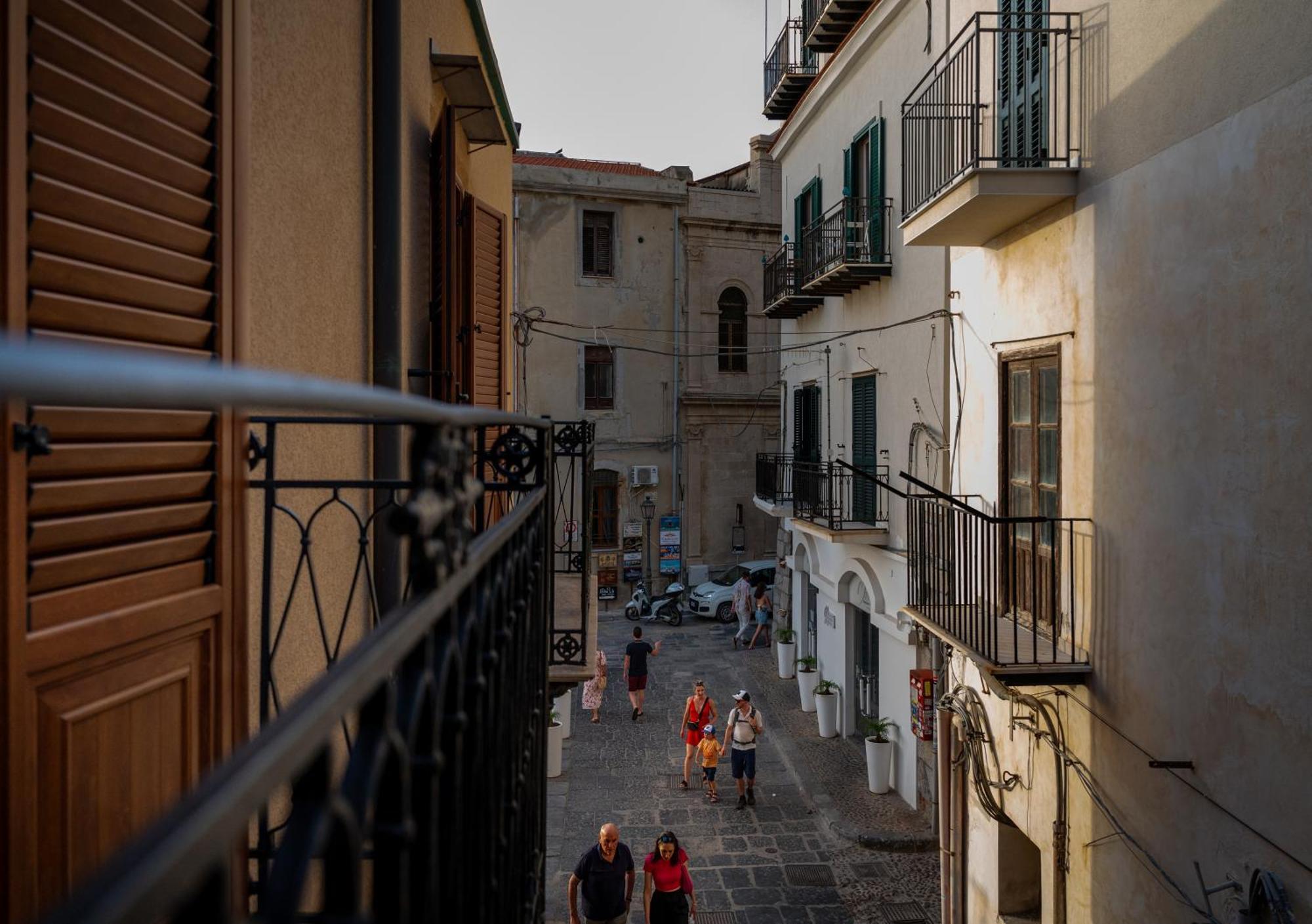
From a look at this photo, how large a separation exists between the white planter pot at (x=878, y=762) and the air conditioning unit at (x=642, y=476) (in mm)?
14145

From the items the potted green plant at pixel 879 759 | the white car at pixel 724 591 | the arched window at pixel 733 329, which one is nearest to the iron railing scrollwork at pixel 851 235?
the potted green plant at pixel 879 759

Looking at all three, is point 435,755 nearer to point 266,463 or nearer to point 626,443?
point 266,463

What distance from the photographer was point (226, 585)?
266cm

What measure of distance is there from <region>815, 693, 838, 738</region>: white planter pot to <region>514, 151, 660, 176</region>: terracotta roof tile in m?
16.2

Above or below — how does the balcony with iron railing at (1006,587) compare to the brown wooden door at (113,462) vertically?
below

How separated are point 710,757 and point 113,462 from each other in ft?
36.8

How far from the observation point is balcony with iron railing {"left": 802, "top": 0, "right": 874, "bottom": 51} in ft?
48.8

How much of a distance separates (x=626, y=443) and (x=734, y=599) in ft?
16.3

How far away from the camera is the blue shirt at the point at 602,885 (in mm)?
8250

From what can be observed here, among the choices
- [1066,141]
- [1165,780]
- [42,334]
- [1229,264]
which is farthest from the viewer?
[1066,141]

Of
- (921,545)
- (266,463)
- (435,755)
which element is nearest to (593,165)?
(921,545)

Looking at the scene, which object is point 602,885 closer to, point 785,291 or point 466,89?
point 466,89

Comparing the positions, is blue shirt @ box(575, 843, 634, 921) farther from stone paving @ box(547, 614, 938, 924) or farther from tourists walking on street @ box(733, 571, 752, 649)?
tourists walking on street @ box(733, 571, 752, 649)

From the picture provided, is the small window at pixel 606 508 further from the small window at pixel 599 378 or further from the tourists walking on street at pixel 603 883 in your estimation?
the tourists walking on street at pixel 603 883
